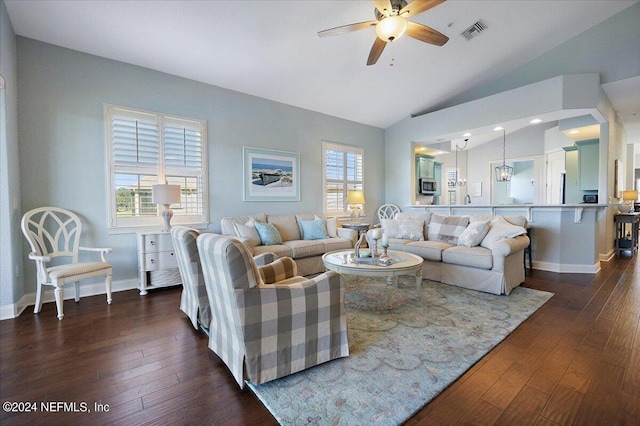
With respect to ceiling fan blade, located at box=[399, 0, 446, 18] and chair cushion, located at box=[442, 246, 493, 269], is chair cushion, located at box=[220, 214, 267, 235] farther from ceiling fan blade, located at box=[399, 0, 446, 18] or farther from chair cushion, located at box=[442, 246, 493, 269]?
ceiling fan blade, located at box=[399, 0, 446, 18]

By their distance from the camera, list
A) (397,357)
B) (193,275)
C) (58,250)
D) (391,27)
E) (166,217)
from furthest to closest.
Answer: (166,217) < (58,250) < (391,27) < (193,275) < (397,357)

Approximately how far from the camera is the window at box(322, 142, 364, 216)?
6012 millimetres

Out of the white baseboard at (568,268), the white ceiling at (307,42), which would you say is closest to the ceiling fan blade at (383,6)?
the white ceiling at (307,42)

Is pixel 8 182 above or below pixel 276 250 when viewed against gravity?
above

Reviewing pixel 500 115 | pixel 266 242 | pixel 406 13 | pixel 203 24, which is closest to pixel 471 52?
pixel 500 115

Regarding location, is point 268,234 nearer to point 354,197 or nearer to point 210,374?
point 354,197

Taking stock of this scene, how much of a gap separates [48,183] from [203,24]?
260 cm

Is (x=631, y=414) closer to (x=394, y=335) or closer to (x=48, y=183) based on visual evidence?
(x=394, y=335)

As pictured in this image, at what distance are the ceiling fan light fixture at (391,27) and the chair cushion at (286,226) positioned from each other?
3072 millimetres

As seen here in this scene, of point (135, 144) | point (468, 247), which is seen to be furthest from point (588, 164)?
point (135, 144)

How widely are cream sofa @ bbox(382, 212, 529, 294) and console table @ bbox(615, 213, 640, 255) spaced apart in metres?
3.85

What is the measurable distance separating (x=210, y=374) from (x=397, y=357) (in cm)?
131

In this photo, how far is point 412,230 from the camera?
4.57 metres

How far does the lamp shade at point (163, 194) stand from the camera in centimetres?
367
